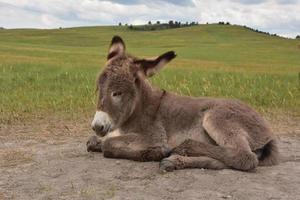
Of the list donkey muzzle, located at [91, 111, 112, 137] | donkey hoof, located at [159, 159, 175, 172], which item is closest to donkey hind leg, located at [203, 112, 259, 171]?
donkey hoof, located at [159, 159, 175, 172]

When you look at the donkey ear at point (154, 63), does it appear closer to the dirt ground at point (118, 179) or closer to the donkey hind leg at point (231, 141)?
the donkey hind leg at point (231, 141)

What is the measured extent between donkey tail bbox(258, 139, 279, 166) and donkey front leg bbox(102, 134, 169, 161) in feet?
4.91

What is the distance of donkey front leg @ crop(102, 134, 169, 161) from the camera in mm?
8195

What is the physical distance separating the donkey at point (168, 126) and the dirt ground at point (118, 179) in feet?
0.63

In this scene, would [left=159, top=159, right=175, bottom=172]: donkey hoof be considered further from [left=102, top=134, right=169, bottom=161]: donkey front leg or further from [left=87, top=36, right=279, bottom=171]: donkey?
[left=102, top=134, right=169, bottom=161]: donkey front leg

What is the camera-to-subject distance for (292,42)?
9388 centimetres

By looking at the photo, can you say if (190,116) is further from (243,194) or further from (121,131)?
(243,194)

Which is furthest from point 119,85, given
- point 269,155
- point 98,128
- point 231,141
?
point 269,155

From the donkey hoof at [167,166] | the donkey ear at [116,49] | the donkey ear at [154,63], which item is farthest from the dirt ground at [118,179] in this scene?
the donkey ear at [116,49]

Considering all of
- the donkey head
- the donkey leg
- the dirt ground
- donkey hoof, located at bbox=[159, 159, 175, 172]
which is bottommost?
the dirt ground

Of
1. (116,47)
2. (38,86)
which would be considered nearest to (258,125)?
(116,47)

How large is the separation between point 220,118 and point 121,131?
1554mm

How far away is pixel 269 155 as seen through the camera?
834cm

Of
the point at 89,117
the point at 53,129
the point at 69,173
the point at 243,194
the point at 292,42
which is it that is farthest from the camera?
the point at 292,42
